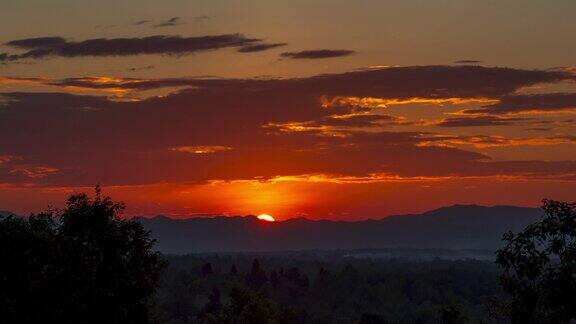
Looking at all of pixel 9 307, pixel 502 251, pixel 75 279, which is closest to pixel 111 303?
pixel 75 279

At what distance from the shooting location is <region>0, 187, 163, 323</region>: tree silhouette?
68.9 metres

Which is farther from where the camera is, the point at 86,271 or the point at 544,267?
the point at 86,271

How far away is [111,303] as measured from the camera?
2756 inches

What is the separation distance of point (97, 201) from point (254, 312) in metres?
41.5

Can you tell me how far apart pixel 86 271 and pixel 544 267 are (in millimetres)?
36938

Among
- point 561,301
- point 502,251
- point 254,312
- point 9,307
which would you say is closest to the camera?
point 561,301

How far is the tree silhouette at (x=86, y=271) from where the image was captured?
6894 cm

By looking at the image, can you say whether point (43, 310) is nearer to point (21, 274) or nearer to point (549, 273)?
point (21, 274)

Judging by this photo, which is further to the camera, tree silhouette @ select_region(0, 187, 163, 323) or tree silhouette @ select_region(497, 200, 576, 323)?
tree silhouette @ select_region(0, 187, 163, 323)

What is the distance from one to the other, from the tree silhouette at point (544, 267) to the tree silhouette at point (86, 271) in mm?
32288

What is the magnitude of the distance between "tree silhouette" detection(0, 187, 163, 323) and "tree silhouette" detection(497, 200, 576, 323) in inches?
1271

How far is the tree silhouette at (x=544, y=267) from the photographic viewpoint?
4322 centimetres

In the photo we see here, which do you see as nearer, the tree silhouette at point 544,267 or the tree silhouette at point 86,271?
the tree silhouette at point 544,267

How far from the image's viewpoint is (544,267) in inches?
1884
